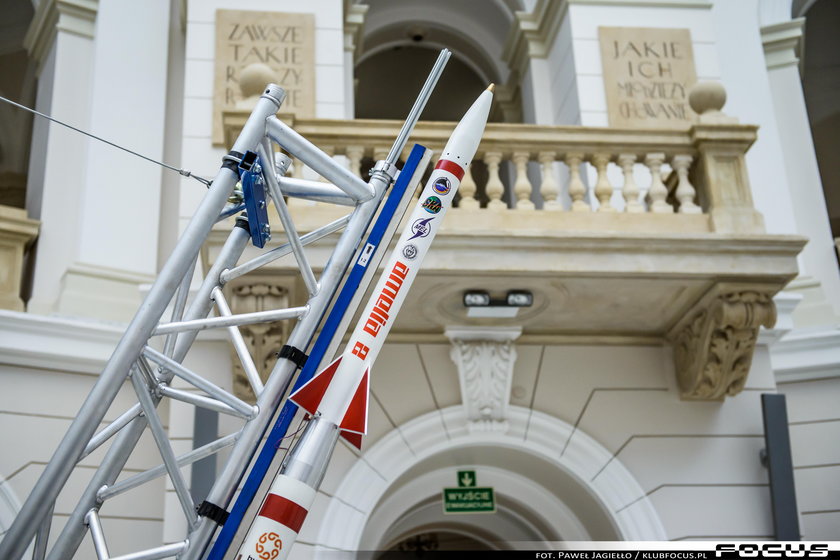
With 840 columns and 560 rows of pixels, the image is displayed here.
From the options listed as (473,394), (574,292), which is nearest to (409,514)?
(473,394)

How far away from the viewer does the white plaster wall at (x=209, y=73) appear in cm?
966

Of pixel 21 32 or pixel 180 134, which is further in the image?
pixel 21 32

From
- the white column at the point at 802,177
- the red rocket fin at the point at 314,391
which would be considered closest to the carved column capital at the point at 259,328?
the red rocket fin at the point at 314,391

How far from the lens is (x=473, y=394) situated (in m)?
8.87

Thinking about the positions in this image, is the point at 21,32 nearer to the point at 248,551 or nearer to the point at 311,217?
the point at 311,217

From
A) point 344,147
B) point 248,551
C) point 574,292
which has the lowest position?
point 248,551

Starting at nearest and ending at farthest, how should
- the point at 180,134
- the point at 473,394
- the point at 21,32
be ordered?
the point at 473,394 → the point at 180,134 → the point at 21,32

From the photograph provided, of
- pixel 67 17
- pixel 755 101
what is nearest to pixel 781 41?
pixel 755 101

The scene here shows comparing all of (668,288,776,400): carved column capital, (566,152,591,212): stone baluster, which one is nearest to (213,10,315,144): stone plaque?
(566,152,591,212): stone baluster

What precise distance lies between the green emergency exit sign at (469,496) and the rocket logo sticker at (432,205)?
4.59 meters

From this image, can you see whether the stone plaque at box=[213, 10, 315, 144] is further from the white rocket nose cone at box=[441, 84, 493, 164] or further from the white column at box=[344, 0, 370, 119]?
the white rocket nose cone at box=[441, 84, 493, 164]

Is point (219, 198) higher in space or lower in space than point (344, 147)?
lower

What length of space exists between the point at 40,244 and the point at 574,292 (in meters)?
5.59

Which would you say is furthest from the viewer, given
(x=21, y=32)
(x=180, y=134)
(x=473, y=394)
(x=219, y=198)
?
(x=21, y=32)
